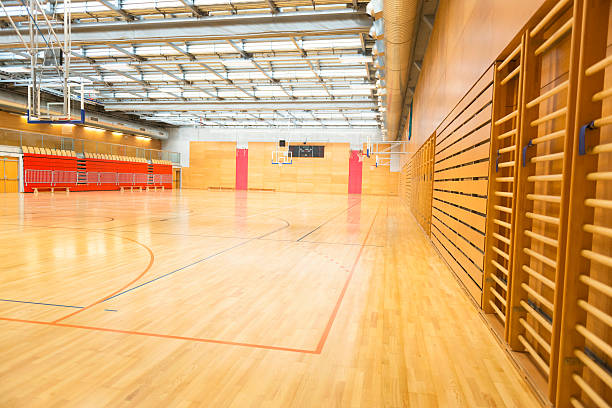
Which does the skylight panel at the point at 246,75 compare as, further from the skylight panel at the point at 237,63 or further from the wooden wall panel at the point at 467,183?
the wooden wall panel at the point at 467,183

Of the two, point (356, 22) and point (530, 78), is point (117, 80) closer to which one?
point (356, 22)

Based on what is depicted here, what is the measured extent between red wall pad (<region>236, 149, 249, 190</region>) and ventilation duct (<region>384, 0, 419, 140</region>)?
61.9ft

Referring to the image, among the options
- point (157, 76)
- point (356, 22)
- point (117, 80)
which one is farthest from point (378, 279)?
point (117, 80)

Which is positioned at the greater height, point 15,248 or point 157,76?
point 157,76

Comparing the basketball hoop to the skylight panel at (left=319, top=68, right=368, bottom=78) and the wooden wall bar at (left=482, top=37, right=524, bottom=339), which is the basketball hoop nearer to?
the skylight panel at (left=319, top=68, right=368, bottom=78)

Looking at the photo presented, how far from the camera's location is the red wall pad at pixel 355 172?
28406 millimetres

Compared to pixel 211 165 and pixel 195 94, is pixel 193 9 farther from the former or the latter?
pixel 211 165

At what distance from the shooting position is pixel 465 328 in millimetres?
2883

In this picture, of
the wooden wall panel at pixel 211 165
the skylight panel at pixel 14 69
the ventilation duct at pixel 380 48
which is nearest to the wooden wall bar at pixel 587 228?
the ventilation duct at pixel 380 48

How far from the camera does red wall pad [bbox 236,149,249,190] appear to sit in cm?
2994

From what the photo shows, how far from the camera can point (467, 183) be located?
419cm

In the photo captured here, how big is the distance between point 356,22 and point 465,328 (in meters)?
7.91

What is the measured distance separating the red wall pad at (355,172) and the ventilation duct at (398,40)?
15867 millimetres

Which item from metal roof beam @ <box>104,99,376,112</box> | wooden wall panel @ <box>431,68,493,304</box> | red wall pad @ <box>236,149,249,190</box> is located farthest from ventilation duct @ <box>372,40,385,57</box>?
red wall pad @ <box>236,149,249,190</box>
